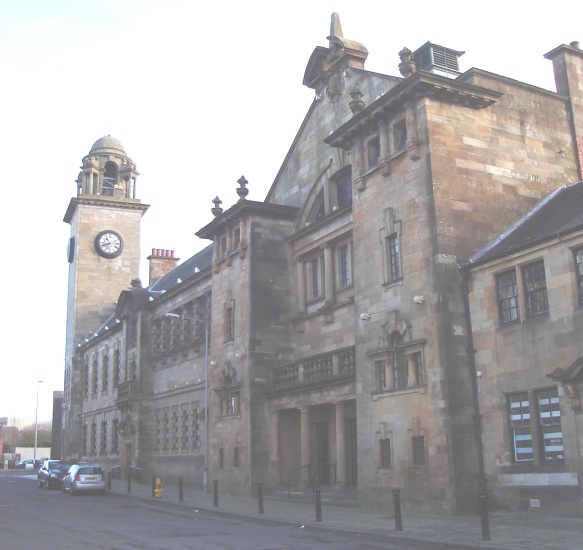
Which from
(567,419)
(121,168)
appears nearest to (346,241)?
(567,419)

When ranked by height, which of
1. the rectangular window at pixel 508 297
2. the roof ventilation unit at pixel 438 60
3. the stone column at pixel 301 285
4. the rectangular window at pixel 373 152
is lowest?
the rectangular window at pixel 508 297

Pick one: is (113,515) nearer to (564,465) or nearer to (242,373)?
(242,373)

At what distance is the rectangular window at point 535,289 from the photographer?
19.3 metres

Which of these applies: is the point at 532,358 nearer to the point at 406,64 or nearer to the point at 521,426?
the point at 521,426

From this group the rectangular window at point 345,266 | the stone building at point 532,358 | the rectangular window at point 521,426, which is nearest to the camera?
the stone building at point 532,358

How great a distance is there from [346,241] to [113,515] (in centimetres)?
1310

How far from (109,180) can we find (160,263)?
17081 mm

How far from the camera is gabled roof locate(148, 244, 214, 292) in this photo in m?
47.1

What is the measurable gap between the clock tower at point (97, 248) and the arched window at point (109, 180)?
0.15 m

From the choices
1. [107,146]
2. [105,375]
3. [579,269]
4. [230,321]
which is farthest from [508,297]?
[107,146]

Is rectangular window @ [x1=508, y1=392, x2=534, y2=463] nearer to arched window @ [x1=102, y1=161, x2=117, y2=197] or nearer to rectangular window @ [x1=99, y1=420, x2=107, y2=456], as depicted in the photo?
rectangular window @ [x1=99, y1=420, x2=107, y2=456]

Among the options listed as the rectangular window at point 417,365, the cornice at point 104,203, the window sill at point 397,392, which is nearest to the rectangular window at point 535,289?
the rectangular window at point 417,365

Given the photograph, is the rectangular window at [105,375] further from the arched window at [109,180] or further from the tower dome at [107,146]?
the tower dome at [107,146]

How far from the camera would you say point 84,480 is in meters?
35.8
